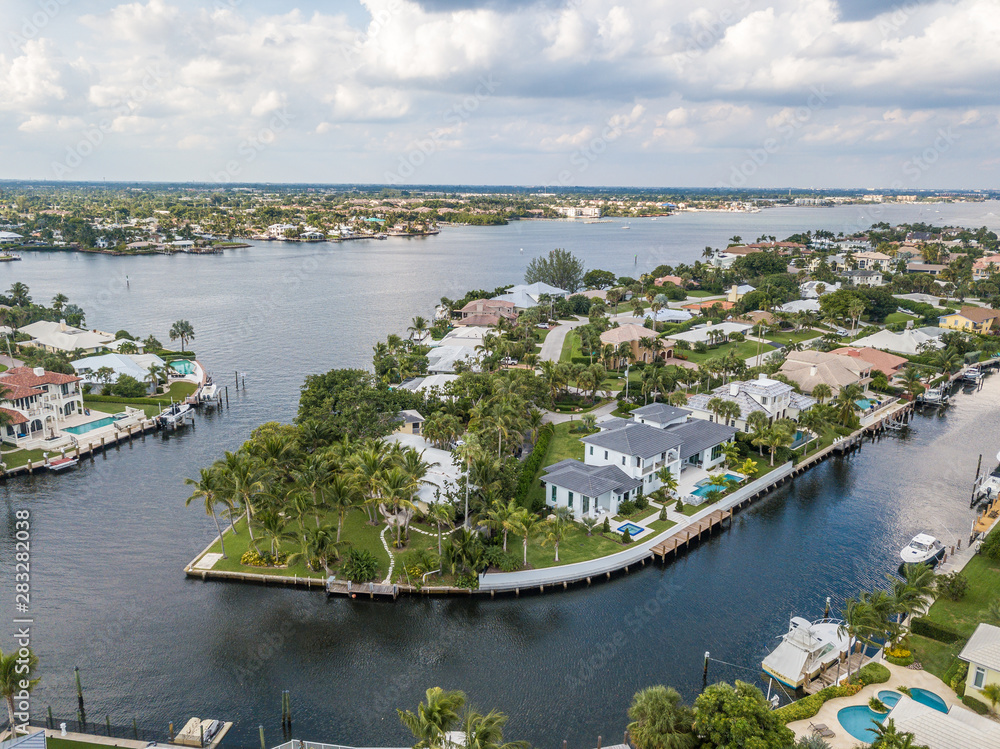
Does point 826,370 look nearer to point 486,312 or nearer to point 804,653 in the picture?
point 804,653

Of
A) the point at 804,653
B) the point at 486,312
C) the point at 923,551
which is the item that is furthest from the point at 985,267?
the point at 804,653

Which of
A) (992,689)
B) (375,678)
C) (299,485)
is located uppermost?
(299,485)

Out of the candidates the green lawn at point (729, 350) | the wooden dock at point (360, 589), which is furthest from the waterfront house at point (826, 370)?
the wooden dock at point (360, 589)

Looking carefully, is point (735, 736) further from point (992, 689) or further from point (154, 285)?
point (154, 285)

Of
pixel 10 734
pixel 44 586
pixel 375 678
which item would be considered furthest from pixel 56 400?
pixel 375 678

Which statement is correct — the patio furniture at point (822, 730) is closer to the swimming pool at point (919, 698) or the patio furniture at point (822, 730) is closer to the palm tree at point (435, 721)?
the swimming pool at point (919, 698)

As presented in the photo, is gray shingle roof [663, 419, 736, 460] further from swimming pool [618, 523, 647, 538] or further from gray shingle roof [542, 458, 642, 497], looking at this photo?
swimming pool [618, 523, 647, 538]
